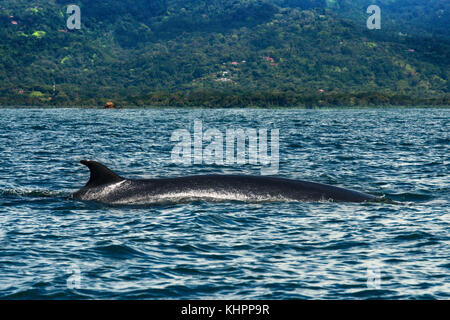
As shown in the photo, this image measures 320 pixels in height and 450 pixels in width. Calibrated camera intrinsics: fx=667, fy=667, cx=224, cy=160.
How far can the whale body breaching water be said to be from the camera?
20.2 meters

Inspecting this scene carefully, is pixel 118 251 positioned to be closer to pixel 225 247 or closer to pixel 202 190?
pixel 225 247

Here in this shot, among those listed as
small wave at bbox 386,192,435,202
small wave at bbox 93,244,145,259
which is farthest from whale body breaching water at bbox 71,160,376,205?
small wave at bbox 93,244,145,259

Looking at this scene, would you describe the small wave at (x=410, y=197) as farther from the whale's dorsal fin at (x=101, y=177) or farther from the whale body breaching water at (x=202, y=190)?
the whale's dorsal fin at (x=101, y=177)

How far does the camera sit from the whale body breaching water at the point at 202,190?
2019 centimetres

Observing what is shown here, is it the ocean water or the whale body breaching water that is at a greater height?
the whale body breaching water

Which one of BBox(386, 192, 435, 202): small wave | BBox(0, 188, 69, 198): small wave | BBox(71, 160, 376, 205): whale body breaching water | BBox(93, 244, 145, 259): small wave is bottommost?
BBox(93, 244, 145, 259): small wave

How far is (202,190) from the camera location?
68.0 feet

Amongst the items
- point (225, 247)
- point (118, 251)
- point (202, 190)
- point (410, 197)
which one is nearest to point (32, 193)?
point (202, 190)

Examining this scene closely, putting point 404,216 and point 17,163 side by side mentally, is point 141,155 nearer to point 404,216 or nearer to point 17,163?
point 17,163

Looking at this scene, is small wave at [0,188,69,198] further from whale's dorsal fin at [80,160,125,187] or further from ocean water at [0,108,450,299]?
whale's dorsal fin at [80,160,125,187]

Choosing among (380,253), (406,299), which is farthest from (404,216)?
(406,299)

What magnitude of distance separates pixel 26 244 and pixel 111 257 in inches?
96.9

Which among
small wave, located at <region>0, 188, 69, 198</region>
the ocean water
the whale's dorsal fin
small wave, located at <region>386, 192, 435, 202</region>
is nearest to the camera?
the ocean water
